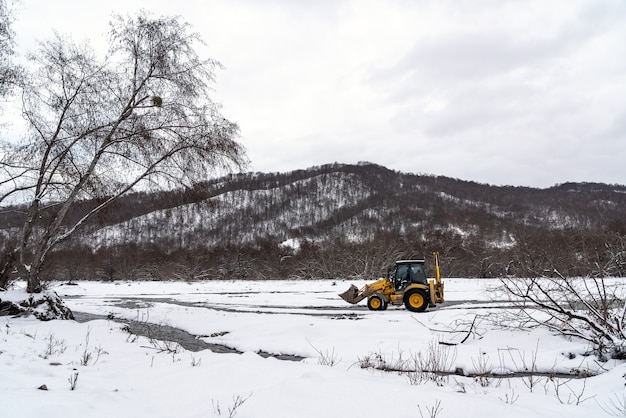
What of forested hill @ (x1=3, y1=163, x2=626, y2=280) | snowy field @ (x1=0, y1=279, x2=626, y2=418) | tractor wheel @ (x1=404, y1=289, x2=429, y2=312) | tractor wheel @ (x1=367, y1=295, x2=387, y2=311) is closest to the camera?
snowy field @ (x1=0, y1=279, x2=626, y2=418)

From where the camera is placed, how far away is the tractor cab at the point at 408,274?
1452 cm

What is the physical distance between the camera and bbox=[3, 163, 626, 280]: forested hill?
37.9 feet

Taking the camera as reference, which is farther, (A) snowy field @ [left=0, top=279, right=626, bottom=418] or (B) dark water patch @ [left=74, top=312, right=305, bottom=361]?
(B) dark water patch @ [left=74, top=312, right=305, bottom=361]

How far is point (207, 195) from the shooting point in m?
11.5

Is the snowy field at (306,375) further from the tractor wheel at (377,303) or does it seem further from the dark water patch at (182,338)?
the tractor wheel at (377,303)

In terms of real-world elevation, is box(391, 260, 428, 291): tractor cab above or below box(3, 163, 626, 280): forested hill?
below

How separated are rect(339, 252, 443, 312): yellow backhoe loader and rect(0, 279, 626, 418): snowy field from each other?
3.46 m

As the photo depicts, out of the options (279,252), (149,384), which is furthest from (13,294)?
(279,252)

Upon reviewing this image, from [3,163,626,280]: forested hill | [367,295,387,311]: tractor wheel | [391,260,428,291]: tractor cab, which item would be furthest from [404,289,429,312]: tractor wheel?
[3,163,626,280]: forested hill

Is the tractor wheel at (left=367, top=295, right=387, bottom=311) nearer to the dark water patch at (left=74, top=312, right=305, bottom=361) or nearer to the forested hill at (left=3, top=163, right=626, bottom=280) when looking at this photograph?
the forested hill at (left=3, top=163, right=626, bottom=280)

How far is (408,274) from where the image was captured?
1464 centimetres

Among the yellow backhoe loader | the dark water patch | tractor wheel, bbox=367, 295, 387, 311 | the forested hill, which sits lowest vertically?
the dark water patch

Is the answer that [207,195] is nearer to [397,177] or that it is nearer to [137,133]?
[137,133]

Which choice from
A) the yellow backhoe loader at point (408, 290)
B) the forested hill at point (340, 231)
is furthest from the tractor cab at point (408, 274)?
the forested hill at point (340, 231)
